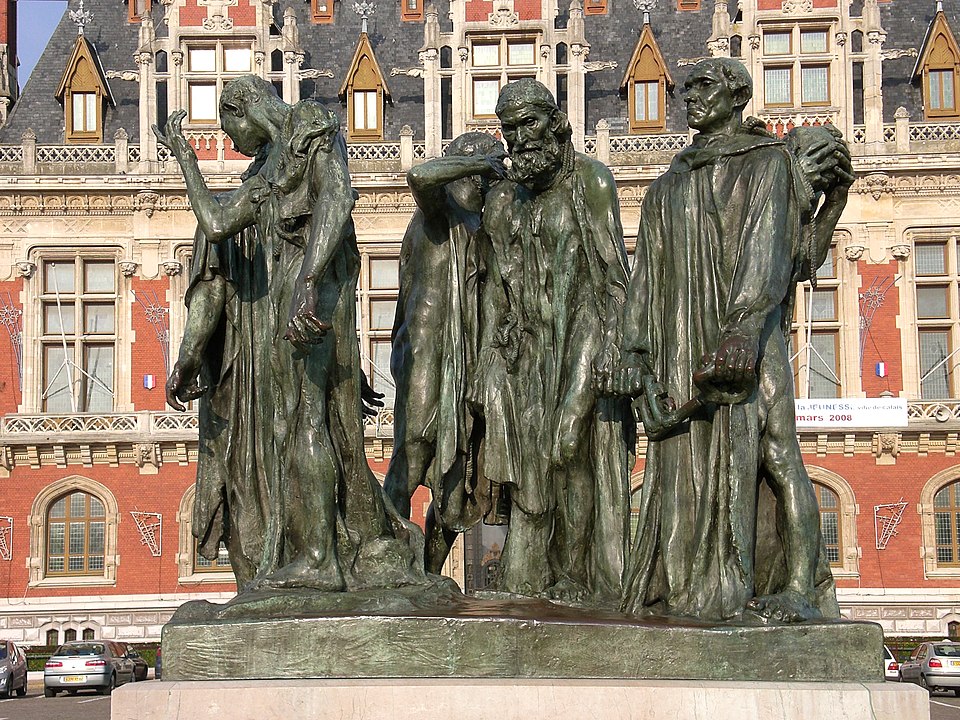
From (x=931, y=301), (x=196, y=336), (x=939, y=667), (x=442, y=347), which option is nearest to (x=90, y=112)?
(x=931, y=301)

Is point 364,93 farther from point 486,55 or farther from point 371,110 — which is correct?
point 486,55

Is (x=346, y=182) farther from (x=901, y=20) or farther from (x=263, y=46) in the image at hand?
(x=901, y=20)

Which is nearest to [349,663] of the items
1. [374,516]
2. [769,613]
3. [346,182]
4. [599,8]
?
[374,516]

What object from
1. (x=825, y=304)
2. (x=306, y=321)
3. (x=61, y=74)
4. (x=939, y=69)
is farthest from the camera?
(x=61, y=74)

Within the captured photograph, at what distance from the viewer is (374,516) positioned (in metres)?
6.84

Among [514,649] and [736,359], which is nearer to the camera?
[514,649]

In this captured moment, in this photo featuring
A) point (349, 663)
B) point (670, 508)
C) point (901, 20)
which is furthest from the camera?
point (901, 20)

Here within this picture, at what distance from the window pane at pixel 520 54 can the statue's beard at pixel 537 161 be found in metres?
26.8

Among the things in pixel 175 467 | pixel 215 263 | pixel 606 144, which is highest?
pixel 606 144

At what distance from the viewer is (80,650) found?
25.7m

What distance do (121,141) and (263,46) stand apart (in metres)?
3.53

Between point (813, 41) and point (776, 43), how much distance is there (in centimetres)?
73

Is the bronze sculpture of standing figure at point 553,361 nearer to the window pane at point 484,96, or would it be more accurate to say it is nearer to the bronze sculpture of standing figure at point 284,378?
the bronze sculpture of standing figure at point 284,378

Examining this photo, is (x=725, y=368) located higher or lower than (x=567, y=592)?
higher
